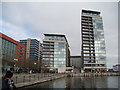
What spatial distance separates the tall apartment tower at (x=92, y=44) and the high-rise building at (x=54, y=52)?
1658 cm

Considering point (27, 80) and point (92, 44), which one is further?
point (92, 44)

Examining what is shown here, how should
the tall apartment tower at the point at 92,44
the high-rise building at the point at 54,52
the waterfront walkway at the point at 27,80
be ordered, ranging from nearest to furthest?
the waterfront walkway at the point at 27,80 → the tall apartment tower at the point at 92,44 → the high-rise building at the point at 54,52

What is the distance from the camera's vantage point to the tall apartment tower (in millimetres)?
91938

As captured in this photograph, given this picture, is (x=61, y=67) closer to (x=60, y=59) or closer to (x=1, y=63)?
(x=60, y=59)

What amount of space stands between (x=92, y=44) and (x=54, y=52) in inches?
1233

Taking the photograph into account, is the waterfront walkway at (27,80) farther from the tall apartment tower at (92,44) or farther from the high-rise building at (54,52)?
the tall apartment tower at (92,44)

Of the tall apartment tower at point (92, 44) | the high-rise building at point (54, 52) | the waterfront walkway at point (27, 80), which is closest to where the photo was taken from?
the waterfront walkway at point (27, 80)

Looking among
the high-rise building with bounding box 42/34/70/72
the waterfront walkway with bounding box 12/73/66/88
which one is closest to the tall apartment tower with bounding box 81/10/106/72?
the high-rise building with bounding box 42/34/70/72

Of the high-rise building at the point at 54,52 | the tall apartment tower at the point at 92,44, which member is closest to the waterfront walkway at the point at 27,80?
the high-rise building at the point at 54,52

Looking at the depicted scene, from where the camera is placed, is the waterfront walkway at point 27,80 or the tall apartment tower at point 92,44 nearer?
the waterfront walkway at point 27,80

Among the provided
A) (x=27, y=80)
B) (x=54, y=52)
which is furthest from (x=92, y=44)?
(x=27, y=80)

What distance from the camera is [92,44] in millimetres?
96625

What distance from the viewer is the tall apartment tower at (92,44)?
91938mm

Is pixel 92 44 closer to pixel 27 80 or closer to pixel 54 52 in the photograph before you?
pixel 54 52
